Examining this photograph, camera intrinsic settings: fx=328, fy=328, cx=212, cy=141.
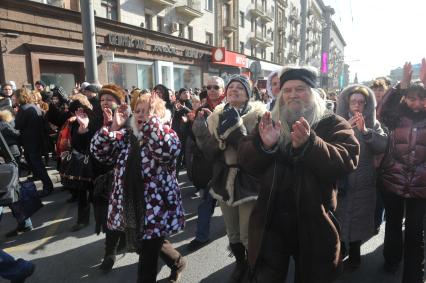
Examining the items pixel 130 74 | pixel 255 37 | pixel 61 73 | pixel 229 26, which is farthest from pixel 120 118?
pixel 255 37

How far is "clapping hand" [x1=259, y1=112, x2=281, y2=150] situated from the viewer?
1.94m

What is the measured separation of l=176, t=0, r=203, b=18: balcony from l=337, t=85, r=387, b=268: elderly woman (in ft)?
60.7

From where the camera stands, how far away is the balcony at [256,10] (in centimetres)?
3044

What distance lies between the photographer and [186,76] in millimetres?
21906

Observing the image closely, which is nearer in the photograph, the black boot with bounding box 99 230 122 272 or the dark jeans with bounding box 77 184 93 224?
the black boot with bounding box 99 230 122 272

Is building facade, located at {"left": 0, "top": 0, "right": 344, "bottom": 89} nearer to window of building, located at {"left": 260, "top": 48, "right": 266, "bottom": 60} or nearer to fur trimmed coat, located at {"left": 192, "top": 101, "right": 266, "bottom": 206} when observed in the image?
window of building, located at {"left": 260, "top": 48, "right": 266, "bottom": 60}

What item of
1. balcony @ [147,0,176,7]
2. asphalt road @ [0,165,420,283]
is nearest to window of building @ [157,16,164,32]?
balcony @ [147,0,176,7]

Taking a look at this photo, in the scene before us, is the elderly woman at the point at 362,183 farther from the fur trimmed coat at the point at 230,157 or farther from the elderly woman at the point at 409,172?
the fur trimmed coat at the point at 230,157

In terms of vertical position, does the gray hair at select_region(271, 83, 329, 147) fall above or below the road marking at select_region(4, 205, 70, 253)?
above

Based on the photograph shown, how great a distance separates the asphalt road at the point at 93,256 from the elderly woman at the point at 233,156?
0.52 m

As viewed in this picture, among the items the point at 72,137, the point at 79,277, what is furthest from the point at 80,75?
the point at 79,277

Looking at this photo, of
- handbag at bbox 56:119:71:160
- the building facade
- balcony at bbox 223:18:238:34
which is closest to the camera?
handbag at bbox 56:119:71:160

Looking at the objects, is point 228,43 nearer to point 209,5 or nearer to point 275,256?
point 209,5

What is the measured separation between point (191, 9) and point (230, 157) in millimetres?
19528
